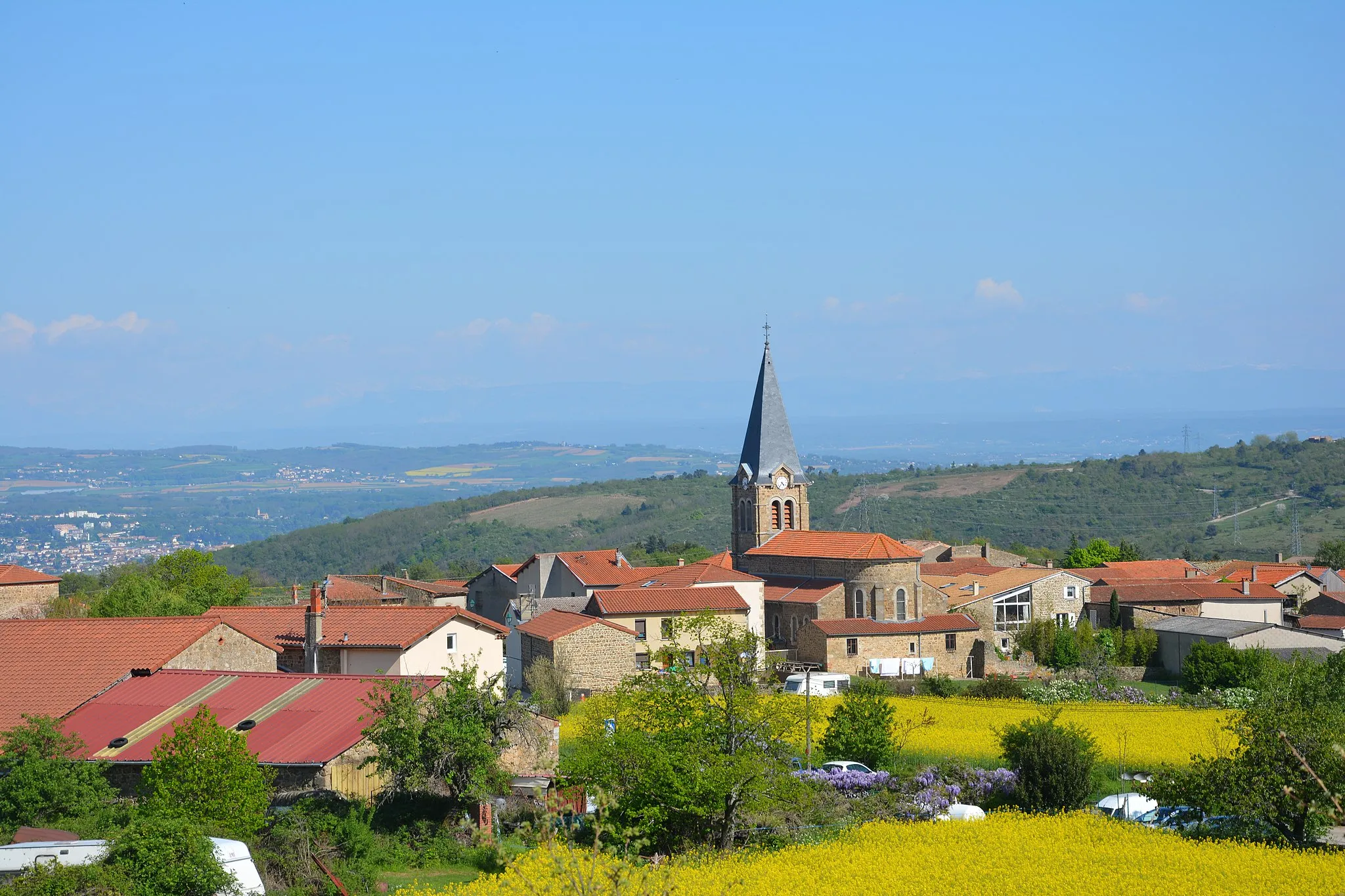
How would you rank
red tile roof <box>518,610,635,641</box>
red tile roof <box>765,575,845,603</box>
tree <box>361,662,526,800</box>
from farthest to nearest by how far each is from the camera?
red tile roof <box>765,575,845,603</box> → red tile roof <box>518,610,635,641</box> → tree <box>361,662,526,800</box>

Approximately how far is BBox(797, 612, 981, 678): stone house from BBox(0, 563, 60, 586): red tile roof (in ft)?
104

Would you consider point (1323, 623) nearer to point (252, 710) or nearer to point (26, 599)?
point (252, 710)

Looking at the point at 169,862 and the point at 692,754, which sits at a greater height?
the point at 692,754

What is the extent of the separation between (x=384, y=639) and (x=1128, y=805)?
20511mm

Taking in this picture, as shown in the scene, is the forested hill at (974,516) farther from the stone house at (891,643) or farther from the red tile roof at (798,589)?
the stone house at (891,643)

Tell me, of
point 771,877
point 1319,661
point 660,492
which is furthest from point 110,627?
point 660,492

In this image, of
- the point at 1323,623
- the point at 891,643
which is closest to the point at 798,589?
the point at 891,643

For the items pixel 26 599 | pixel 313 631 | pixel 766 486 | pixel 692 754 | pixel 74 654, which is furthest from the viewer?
pixel 766 486

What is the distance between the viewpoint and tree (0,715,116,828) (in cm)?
2831

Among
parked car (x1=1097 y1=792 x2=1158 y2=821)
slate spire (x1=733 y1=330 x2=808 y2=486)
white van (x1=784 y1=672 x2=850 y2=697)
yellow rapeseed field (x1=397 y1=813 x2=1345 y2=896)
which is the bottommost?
white van (x1=784 y1=672 x2=850 y2=697)

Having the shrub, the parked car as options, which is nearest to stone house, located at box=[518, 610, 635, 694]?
the shrub

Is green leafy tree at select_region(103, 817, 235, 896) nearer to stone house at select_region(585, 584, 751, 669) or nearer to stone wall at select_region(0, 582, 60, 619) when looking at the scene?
stone house at select_region(585, 584, 751, 669)

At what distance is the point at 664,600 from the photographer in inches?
2254

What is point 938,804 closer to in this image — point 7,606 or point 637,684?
point 637,684
